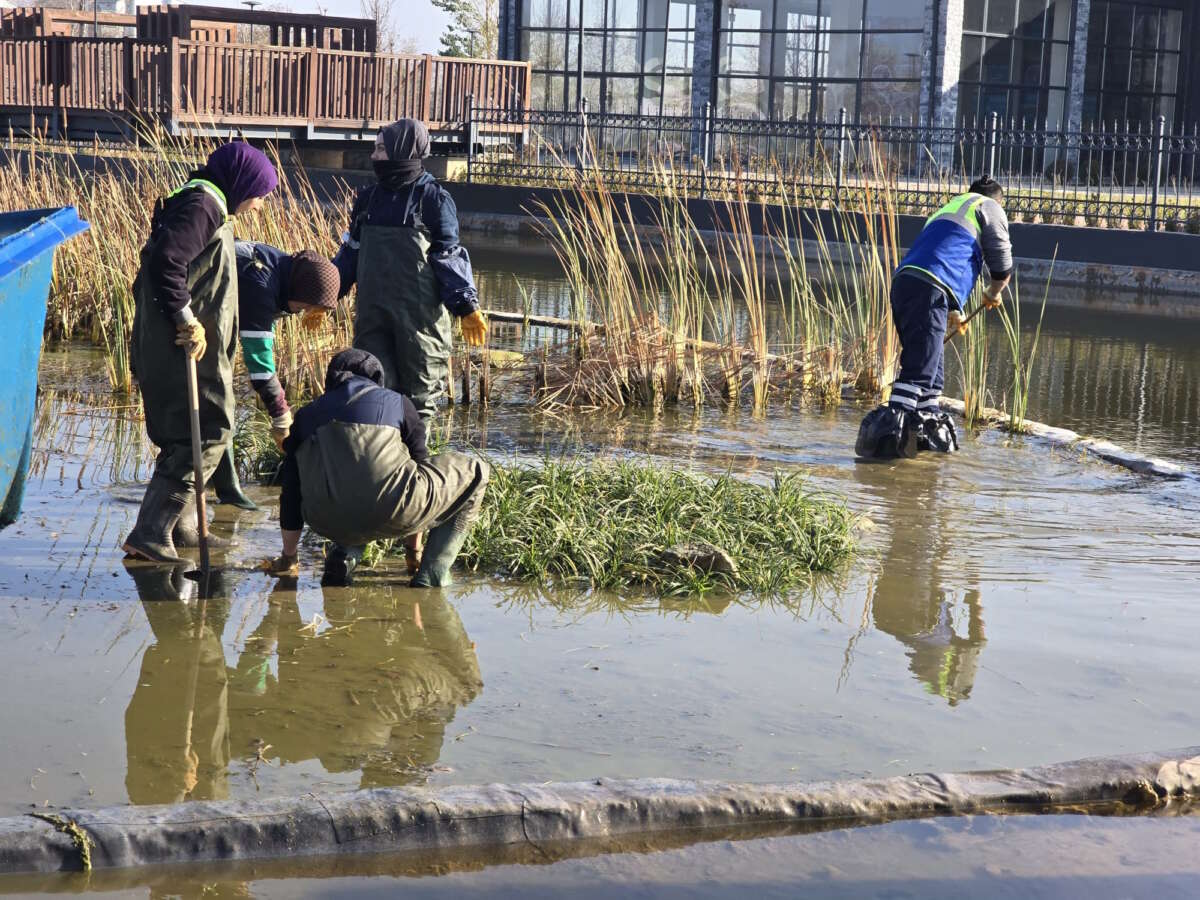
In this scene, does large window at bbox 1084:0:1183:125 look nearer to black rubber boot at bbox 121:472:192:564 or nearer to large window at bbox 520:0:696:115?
large window at bbox 520:0:696:115

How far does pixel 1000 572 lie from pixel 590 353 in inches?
145

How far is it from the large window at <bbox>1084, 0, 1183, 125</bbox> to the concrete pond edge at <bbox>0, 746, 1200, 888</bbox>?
84.7ft

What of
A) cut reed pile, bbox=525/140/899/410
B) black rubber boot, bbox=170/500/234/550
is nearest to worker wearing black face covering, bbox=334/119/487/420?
black rubber boot, bbox=170/500/234/550

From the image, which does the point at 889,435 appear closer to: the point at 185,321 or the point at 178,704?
the point at 185,321

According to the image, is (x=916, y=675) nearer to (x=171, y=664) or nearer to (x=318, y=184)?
(x=171, y=664)

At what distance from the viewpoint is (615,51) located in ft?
96.6

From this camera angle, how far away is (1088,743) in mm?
3977

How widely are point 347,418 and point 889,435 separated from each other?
3659 mm

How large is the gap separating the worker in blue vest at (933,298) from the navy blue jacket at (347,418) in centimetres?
339

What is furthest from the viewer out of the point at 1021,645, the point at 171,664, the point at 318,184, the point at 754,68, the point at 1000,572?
the point at 754,68

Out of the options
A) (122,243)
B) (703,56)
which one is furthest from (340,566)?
(703,56)

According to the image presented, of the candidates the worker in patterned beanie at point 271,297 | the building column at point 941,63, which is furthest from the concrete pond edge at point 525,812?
the building column at point 941,63

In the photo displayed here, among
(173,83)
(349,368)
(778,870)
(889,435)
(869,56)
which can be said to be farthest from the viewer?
(869,56)

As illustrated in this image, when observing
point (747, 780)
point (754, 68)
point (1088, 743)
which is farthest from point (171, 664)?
point (754, 68)
